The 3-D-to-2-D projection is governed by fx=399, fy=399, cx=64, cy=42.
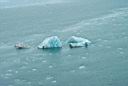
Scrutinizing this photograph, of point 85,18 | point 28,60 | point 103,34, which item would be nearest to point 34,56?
point 28,60

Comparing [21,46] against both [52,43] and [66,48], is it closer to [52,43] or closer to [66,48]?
[52,43]

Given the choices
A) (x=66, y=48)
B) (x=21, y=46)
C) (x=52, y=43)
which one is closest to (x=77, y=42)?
(x=66, y=48)

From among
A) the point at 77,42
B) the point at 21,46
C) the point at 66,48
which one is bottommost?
the point at 66,48

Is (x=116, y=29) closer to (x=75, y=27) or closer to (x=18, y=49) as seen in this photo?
(x=75, y=27)

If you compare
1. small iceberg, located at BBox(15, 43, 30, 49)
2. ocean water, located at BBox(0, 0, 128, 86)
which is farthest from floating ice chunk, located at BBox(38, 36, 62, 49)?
small iceberg, located at BBox(15, 43, 30, 49)

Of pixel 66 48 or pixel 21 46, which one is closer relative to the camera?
pixel 66 48

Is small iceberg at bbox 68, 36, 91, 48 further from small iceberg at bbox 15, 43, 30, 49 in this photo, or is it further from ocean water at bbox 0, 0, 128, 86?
small iceberg at bbox 15, 43, 30, 49
